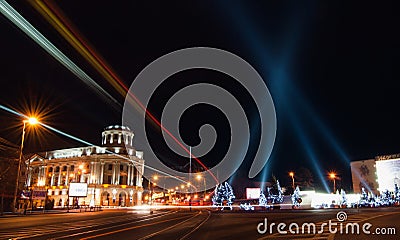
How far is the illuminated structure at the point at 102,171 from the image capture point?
96875mm

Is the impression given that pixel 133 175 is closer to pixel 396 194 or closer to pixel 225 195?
pixel 225 195

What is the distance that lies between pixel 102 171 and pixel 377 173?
75.4 m

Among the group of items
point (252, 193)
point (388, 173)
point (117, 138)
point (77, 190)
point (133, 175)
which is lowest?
point (252, 193)

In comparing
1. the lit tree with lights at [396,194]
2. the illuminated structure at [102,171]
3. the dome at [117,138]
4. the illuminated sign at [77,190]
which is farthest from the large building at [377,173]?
the dome at [117,138]

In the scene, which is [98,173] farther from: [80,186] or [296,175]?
[296,175]

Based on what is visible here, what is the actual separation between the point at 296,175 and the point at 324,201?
99.1 feet

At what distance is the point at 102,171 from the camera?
320 ft

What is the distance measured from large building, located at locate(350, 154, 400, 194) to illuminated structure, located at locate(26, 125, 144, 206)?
6560cm

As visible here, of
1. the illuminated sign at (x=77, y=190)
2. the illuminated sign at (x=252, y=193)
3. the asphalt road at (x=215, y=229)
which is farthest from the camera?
the illuminated sign at (x=252, y=193)

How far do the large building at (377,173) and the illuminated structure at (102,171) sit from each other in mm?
65603

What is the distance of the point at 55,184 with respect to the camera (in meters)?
105

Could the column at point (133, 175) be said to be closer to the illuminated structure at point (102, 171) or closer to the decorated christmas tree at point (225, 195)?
the illuminated structure at point (102, 171)

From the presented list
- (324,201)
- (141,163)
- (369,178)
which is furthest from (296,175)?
(141,163)

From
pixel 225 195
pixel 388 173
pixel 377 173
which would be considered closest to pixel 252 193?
pixel 225 195
